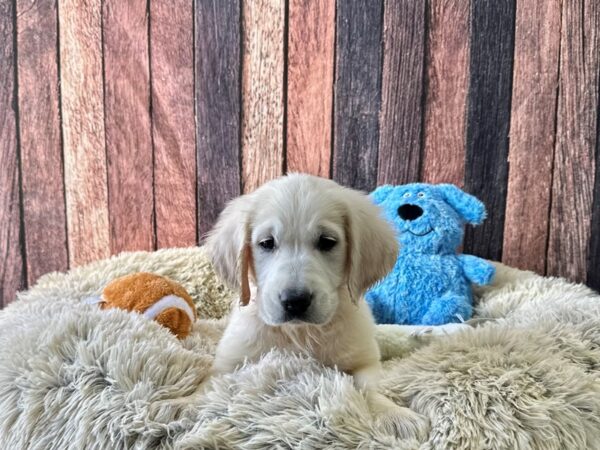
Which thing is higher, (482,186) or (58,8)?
(58,8)

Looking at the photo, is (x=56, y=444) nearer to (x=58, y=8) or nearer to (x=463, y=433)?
(x=463, y=433)

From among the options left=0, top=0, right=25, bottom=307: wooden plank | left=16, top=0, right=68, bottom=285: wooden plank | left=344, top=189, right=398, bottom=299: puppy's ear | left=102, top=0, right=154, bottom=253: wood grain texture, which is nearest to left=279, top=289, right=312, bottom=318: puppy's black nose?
left=344, top=189, right=398, bottom=299: puppy's ear

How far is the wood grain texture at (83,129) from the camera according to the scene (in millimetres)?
2494

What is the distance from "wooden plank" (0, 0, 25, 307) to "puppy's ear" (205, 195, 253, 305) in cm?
151

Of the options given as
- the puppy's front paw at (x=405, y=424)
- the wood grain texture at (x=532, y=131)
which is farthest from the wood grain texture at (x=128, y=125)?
the puppy's front paw at (x=405, y=424)

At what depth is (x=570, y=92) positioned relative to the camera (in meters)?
2.25

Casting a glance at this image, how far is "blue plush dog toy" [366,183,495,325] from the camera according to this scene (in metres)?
2.15

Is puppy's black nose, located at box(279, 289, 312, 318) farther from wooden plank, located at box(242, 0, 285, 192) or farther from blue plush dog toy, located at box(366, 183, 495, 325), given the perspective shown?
wooden plank, located at box(242, 0, 285, 192)

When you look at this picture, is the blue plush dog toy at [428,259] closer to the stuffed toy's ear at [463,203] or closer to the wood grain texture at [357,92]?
the stuffed toy's ear at [463,203]

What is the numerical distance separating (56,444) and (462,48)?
2088mm

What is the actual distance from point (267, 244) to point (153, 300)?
60 centimetres

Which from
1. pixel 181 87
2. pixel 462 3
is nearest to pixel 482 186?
pixel 462 3

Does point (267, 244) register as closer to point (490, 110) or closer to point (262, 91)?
point (262, 91)

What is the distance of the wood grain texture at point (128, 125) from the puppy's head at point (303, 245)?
1.08 metres
